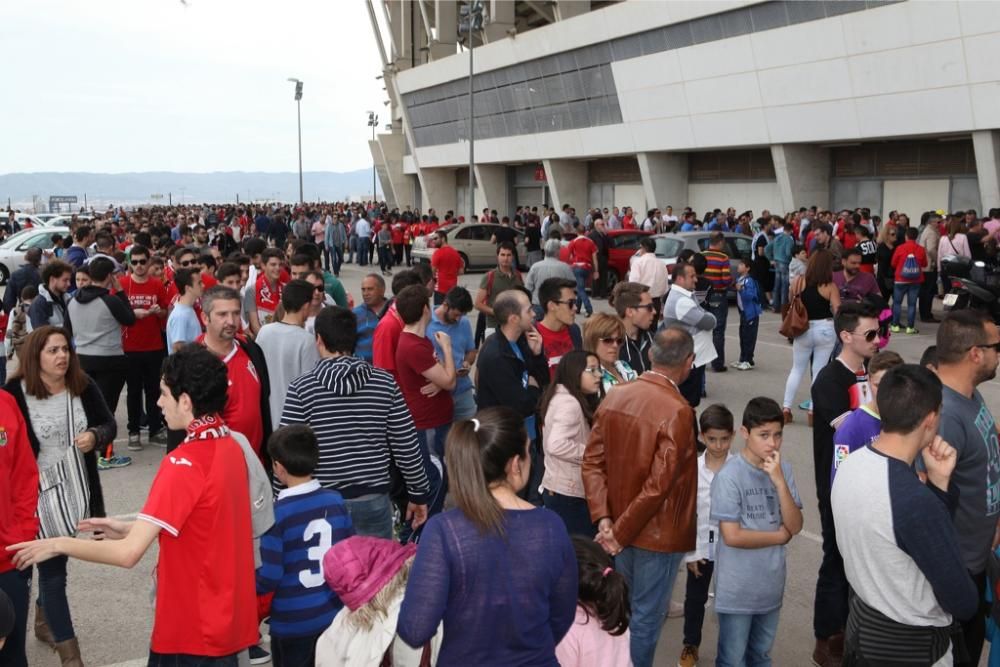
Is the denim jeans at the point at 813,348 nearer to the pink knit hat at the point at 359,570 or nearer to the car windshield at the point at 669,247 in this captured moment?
the pink knit hat at the point at 359,570

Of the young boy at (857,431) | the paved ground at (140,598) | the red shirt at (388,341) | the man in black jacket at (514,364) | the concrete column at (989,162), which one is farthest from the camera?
the concrete column at (989,162)

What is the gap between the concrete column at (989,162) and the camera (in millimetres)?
23531

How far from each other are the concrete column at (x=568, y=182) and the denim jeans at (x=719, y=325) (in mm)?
30231

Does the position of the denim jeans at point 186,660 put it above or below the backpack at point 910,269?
below

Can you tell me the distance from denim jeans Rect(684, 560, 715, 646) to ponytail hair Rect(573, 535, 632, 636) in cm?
194

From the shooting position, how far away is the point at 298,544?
3678 mm

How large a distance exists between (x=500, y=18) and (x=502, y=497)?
144ft

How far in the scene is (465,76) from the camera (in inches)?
1864

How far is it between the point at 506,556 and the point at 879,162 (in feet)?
96.5

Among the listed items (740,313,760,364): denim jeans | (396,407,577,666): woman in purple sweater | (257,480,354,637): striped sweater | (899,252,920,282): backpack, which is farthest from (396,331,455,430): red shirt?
(899,252,920,282): backpack

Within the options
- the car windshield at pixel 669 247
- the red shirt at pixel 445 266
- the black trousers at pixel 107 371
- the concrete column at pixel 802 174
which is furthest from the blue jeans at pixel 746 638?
the concrete column at pixel 802 174

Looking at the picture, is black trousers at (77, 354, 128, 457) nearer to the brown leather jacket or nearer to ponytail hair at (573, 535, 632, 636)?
the brown leather jacket

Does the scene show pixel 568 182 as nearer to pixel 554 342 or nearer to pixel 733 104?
pixel 733 104

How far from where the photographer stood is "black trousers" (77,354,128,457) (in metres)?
8.30
